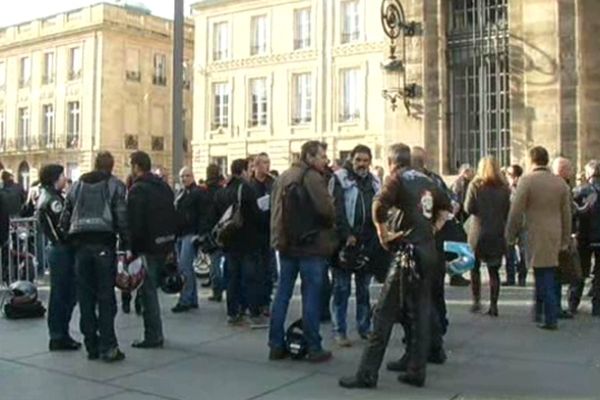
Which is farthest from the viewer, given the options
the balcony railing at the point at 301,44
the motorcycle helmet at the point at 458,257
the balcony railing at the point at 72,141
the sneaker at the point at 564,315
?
the balcony railing at the point at 72,141

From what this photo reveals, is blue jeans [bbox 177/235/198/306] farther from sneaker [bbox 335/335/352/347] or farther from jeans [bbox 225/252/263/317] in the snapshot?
sneaker [bbox 335/335/352/347]

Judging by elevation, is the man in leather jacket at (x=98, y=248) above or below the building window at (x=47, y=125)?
below

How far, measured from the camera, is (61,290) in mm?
7727

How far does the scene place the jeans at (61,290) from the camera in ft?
25.1

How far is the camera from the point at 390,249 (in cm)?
629

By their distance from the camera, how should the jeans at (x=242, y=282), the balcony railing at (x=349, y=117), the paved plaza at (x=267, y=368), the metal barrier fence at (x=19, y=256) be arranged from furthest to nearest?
the balcony railing at (x=349, y=117), the metal barrier fence at (x=19, y=256), the jeans at (x=242, y=282), the paved plaza at (x=267, y=368)

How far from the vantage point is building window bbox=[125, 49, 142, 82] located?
172 ft

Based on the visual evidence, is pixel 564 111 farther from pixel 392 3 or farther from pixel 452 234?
pixel 452 234

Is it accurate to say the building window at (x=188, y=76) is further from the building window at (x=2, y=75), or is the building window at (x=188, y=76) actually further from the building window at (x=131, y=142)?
the building window at (x=2, y=75)

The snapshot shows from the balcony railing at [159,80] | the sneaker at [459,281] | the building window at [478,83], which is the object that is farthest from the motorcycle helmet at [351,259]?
the balcony railing at [159,80]

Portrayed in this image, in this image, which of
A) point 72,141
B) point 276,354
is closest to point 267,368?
point 276,354

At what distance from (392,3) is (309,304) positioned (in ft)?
29.5

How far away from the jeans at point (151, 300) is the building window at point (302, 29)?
36404 mm

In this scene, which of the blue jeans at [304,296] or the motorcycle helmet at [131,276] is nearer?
the blue jeans at [304,296]
